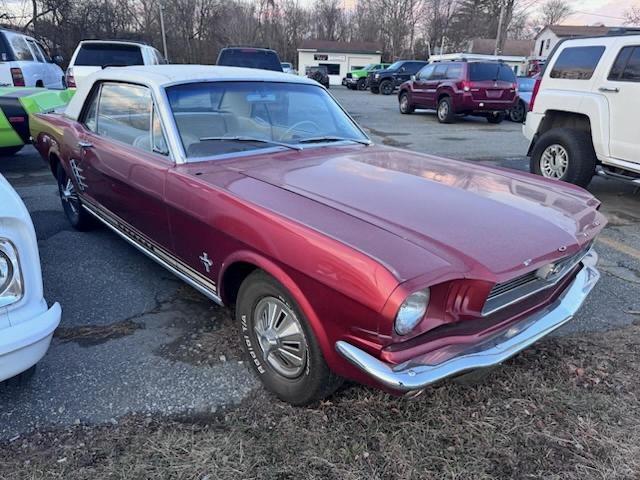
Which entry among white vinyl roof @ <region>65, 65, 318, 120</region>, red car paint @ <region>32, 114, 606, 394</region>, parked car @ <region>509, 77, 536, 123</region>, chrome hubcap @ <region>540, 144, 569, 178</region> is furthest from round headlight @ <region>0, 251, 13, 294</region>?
parked car @ <region>509, 77, 536, 123</region>

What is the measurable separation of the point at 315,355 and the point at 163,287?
6.24ft

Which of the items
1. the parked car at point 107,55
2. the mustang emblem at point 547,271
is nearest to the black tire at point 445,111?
the parked car at point 107,55

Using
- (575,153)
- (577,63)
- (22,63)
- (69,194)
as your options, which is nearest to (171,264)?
(69,194)

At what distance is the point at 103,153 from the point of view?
3.61 m

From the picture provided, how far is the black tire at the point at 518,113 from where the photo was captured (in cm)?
1502

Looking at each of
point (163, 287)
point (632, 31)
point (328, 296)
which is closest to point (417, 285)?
point (328, 296)

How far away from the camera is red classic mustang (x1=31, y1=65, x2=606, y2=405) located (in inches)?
73.3

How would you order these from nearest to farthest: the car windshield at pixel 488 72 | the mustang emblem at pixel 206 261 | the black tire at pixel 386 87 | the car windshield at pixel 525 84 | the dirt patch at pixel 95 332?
the mustang emblem at pixel 206 261 < the dirt patch at pixel 95 332 < the car windshield at pixel 488 72 < the car windshield at pixel 525 84 < the black tire at pixel 386 87

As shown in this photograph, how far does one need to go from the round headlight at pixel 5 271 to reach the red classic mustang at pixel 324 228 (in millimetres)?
911

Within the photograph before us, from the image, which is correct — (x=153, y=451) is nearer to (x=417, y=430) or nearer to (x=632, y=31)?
(x=417, y=430)

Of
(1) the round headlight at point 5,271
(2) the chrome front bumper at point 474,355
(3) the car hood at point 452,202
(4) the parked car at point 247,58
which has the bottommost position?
(2) the chrome front bumper at point 474,355

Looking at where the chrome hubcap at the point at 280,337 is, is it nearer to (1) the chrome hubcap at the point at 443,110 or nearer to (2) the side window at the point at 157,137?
(2) the side window at the point at 157,137

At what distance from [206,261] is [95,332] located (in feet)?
3.19

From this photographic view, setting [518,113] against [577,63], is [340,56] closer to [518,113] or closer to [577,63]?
[518,113]
